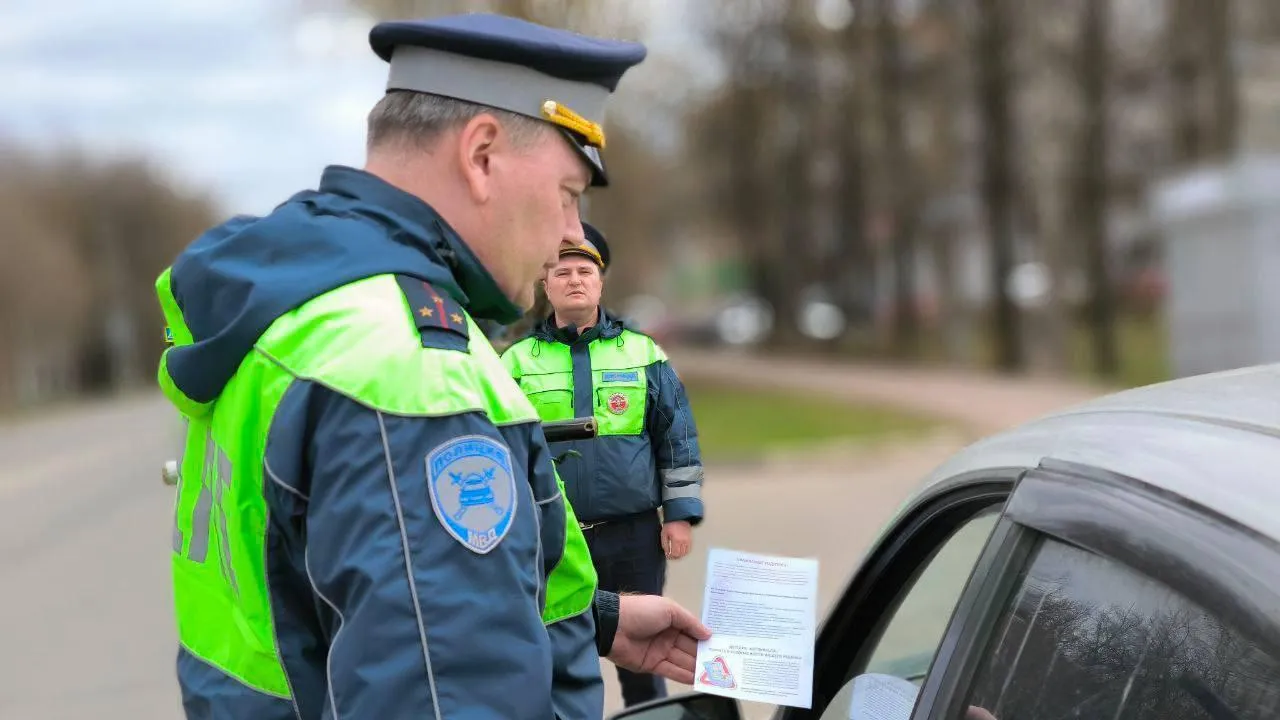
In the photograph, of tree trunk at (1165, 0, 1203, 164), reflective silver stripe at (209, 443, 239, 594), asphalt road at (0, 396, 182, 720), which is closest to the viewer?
reflective silver stripe at (209, 443, 239, 594)

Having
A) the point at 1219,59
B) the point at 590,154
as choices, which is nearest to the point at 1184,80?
the point at 1219,59

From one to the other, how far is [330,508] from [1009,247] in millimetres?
22419

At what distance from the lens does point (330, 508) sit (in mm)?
1318

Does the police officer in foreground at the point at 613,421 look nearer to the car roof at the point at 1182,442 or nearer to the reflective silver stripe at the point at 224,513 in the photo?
the car roof at the point at 1182,442

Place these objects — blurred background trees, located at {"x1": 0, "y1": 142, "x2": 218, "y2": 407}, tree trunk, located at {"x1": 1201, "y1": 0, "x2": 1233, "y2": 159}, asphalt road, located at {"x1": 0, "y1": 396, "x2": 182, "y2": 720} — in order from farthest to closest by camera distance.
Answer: blurred background trees, located at {"x1": 0, "y1": 142, "x2": 218, "y2": 407}, tree trunk, located at {"x1": 1201, "y1": 0, "x2": 1233, "y2": 159}, asphalt road, located at {"x1": 0, "y1": 396, "x2": 182, "y2": 720}

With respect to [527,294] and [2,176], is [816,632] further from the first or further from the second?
[2,176]

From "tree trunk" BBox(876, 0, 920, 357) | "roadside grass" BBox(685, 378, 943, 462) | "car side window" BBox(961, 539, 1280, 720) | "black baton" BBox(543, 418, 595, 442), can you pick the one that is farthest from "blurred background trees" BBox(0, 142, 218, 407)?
"car side window" BBox(961, 539, 1280, 720)

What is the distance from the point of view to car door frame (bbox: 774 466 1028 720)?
1.88 meters

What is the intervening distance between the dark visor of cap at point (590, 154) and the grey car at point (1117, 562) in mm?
688

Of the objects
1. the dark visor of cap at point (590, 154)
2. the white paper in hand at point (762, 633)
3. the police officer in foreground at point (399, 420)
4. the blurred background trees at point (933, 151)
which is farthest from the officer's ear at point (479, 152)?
the blurred background trees at point (933, 151)

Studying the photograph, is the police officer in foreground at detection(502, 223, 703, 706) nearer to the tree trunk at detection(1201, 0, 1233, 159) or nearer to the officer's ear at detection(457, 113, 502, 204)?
the officer's ear at detection(457, 113, 502, 204)

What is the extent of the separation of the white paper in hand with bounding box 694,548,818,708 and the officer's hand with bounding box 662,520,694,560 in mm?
684

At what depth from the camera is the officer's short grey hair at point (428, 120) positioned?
1.57 metres

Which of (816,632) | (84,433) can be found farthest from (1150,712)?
(84,433)
